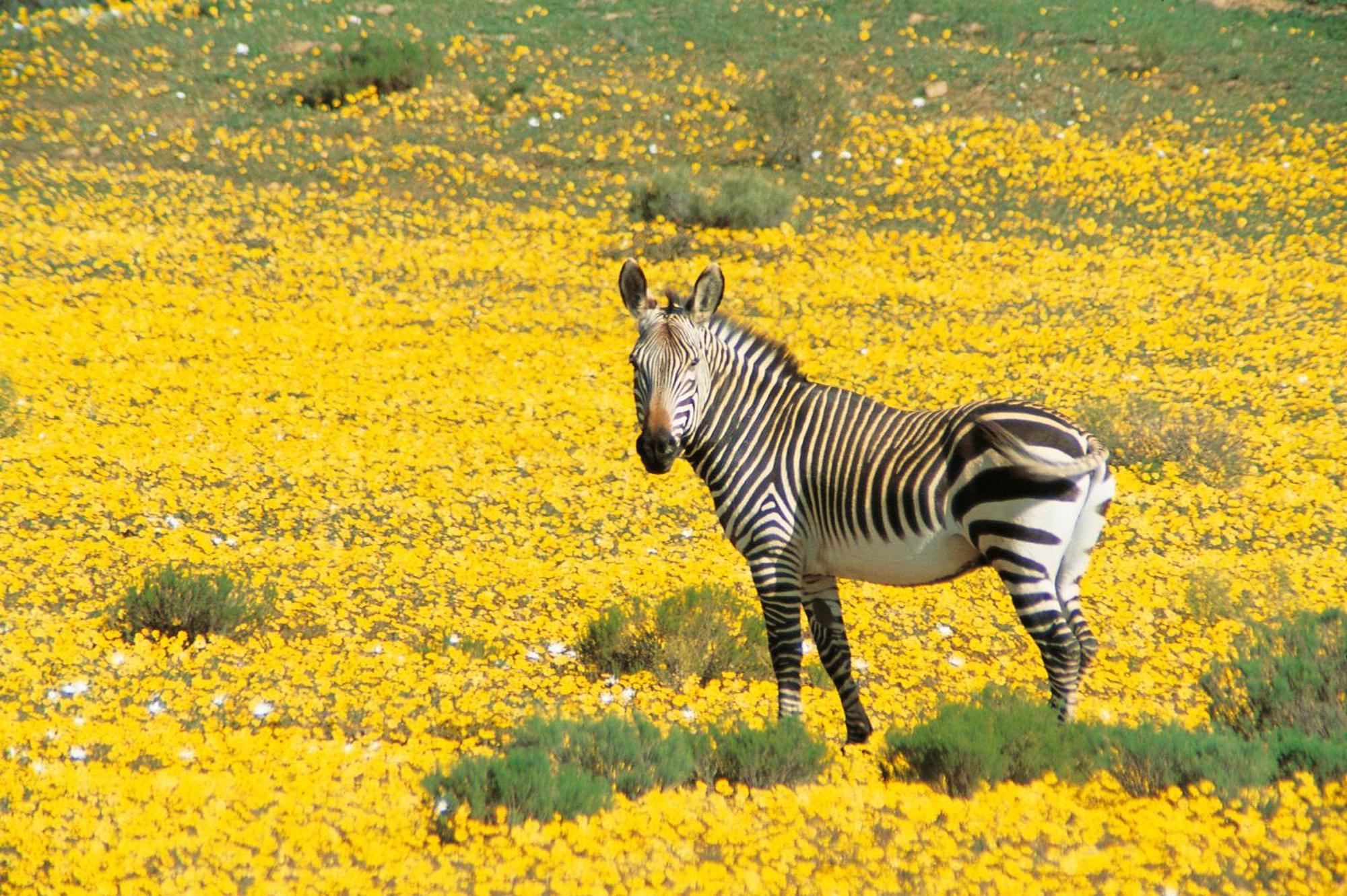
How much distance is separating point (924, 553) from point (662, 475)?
6.17 meters

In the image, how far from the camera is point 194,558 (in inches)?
379

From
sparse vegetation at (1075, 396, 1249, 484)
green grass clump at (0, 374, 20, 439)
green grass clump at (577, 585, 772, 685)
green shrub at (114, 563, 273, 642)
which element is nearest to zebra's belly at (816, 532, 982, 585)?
green grass clump at (577, 585, 772, 685)

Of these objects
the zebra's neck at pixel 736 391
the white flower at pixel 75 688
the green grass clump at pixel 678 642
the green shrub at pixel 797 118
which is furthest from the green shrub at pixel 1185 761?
the green shrub at pixel 797 118

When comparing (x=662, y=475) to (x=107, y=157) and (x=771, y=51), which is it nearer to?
(x=107, y=157)

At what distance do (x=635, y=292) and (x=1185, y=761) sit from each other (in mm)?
3496

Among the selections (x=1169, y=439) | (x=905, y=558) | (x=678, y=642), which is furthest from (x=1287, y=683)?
(x=1169, y=439)

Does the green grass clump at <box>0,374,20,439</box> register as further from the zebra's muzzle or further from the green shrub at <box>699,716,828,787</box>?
the green shrub at <box>699,716,828,787</box>

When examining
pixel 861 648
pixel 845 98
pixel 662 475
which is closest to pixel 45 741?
pixel 861 648

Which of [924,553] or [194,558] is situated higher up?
[924,553]

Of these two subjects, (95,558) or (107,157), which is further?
(107,157)

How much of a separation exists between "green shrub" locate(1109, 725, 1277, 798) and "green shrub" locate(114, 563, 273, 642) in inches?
216

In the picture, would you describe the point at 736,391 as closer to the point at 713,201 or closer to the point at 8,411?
the point at 8,411

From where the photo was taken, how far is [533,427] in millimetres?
13086

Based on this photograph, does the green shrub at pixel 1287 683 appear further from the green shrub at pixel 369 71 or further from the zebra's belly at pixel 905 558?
the green shrub at pixel 369 71
